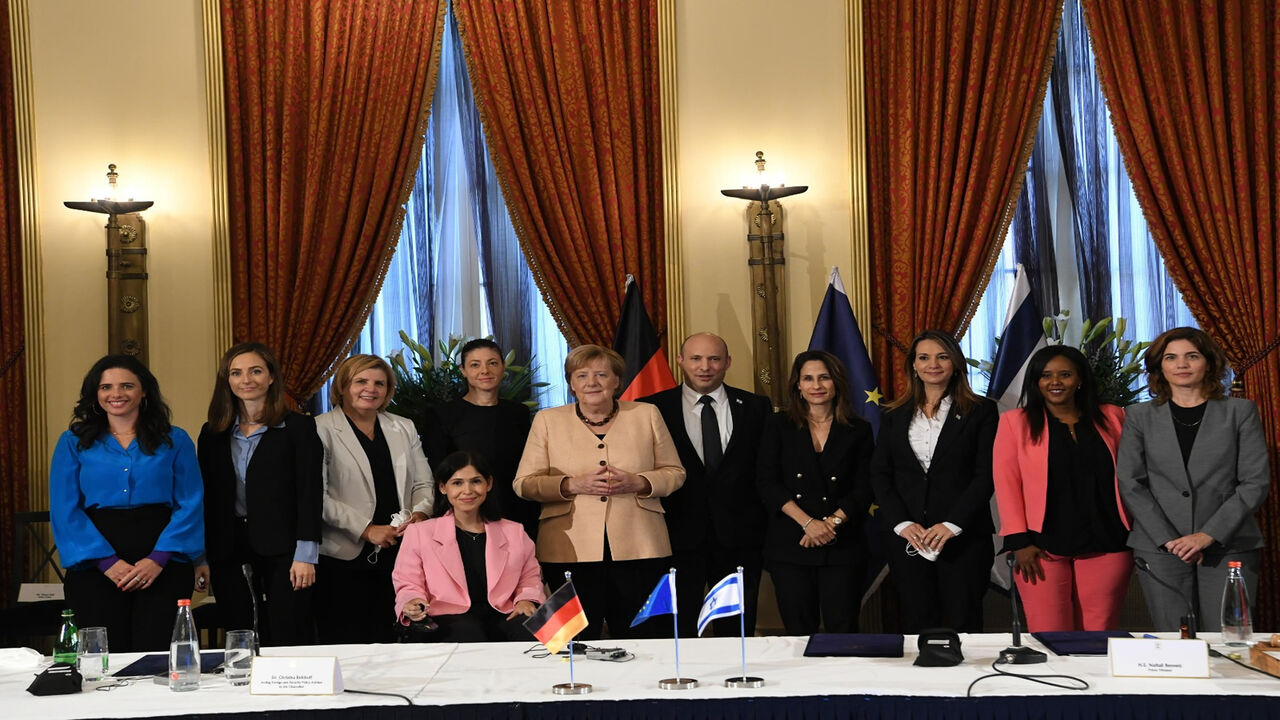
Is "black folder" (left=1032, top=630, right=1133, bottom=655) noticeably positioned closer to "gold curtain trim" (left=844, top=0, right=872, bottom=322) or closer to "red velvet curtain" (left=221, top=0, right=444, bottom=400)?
"gold curtain trim" (left=844, top=0, right=872, bottom=322)

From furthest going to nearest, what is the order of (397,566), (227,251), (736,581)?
(227,251), (397,566), (736,581)

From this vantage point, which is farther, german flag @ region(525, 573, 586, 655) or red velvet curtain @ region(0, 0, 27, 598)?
red velvet curtain @ region(0, 0, 27, 598)

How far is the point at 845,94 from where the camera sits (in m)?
6.42

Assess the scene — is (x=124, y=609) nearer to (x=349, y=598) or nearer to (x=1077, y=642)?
(x=349, y=598)

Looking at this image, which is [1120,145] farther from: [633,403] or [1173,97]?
[633,403]

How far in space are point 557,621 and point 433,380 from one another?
Result: 10.7ft

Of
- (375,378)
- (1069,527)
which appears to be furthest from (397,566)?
(1069,527)

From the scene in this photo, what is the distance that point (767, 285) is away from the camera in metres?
6.23

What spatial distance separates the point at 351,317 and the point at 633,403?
2215mm

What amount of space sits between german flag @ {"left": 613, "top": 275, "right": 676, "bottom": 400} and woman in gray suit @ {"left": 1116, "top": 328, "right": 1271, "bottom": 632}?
232 centimetres

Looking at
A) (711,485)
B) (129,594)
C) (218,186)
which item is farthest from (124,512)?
(218,186)

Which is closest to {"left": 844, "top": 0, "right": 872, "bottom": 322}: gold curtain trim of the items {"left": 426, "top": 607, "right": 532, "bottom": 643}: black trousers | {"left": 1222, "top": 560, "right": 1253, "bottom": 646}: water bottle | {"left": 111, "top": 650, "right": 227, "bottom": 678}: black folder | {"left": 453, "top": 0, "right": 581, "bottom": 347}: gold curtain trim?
{"left": 453, "top": 0, "right": 581, "bottom": 347}: gold curtain trim

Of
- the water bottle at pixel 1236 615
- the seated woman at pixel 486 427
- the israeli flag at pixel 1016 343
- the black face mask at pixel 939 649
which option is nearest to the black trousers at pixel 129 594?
the seated woman at pixel 486 427

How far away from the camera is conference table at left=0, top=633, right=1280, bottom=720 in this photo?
8.71 feet
